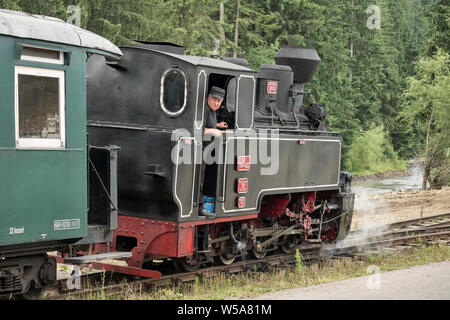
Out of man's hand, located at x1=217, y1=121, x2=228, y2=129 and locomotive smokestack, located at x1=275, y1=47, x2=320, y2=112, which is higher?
locomotive smokestack, located at x1=275, y1=47, x2=320, y2=112

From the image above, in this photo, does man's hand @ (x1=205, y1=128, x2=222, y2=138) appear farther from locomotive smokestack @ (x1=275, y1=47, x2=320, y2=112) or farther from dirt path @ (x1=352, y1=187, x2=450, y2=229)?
dirt path @ (x1=352, y1=187, x2=450, y2=229)

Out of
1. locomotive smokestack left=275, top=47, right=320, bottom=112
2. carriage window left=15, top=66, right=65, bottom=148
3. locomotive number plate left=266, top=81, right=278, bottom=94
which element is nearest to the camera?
carriage window left=15, top=66, right=65, bottom=148

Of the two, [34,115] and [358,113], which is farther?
[358,113]

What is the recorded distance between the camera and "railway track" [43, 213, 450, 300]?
26.9 ft

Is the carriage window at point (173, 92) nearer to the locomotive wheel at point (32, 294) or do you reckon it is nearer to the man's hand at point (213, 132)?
the man's hand at point (213, 132)

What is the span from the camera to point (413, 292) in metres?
8.13

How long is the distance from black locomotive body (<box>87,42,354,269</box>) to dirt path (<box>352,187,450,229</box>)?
7.38 m

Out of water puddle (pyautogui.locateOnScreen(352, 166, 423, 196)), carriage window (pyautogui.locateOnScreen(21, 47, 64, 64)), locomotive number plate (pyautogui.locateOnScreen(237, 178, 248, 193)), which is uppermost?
carriage window (pyautogui.locateOnScreen(21, 47, 64, 64))

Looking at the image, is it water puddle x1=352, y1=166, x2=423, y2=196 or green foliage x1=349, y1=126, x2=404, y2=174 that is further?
green foliage x1=349, y1=126, x2=404, y2=174

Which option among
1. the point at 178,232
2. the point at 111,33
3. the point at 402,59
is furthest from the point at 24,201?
the point at 402,59

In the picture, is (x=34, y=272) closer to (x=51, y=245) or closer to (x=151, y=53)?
(x=51, y=245)

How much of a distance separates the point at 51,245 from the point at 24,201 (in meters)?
0.76

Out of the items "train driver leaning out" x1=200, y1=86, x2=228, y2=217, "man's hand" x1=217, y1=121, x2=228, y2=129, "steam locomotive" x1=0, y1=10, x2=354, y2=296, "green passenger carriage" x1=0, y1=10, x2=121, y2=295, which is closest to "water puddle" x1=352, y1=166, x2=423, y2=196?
"steam locomotive" x1=0, y1=10, x2=354, y2=296

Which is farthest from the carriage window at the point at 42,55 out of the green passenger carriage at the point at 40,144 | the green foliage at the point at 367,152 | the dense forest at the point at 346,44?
the green foliage at the point at 367,152
